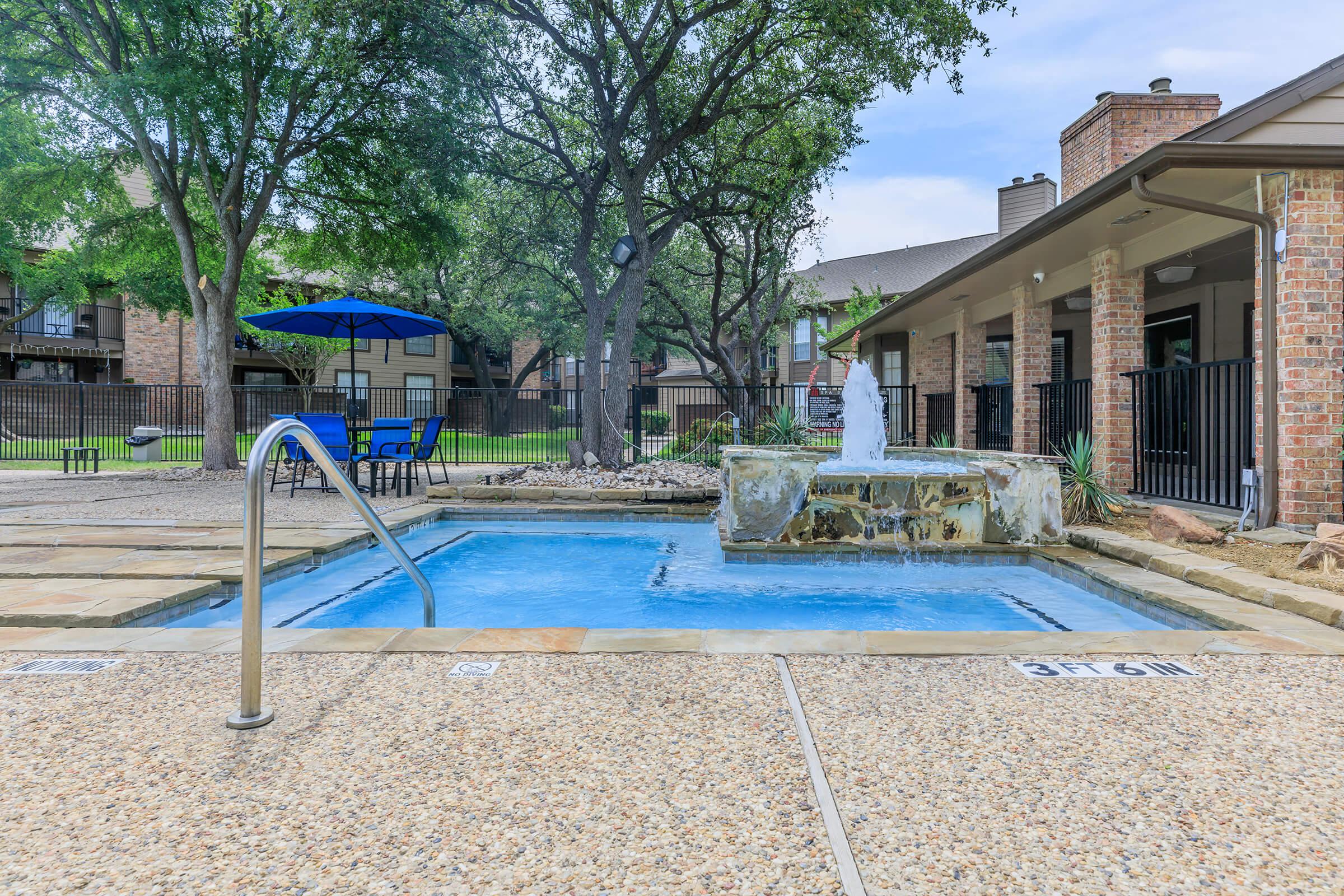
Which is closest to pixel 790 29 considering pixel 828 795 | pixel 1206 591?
pixel 1206 591

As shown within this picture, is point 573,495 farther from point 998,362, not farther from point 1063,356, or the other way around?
point 998,362

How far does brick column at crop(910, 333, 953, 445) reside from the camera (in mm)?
14477

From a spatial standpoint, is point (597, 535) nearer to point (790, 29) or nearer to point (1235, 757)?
point (1235, 757)

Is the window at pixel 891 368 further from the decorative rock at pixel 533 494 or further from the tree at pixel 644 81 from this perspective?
the decorative rock at pixel 533 494

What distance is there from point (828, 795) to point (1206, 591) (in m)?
3.36

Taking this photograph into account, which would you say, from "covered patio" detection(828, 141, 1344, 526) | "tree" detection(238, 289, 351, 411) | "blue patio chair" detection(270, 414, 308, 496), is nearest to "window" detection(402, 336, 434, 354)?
"tree" detection(238, 289, 351, 411)

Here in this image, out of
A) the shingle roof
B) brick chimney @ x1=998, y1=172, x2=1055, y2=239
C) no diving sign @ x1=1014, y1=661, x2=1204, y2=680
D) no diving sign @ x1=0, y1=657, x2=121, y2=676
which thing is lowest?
no diving sign @ x1=1014, y1=661, x2=1204, y2=680

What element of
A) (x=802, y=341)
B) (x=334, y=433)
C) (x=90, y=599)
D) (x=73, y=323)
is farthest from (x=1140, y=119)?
(x=73, y=323)

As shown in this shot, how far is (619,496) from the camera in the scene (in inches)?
329

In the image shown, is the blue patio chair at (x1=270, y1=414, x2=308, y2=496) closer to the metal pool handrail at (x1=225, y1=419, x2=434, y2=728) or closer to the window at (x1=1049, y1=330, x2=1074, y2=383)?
the metal pool handrail at (x1=225, y1=419, x2=434, y2=728)

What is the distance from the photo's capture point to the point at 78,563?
14.8 feet

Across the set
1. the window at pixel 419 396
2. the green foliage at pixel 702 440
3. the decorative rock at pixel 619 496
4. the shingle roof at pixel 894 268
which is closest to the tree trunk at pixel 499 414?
the green foliage at pixel 702 440

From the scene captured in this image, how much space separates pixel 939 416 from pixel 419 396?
20.2 m

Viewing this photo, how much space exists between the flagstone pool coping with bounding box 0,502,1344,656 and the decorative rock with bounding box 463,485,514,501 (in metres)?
3.53
